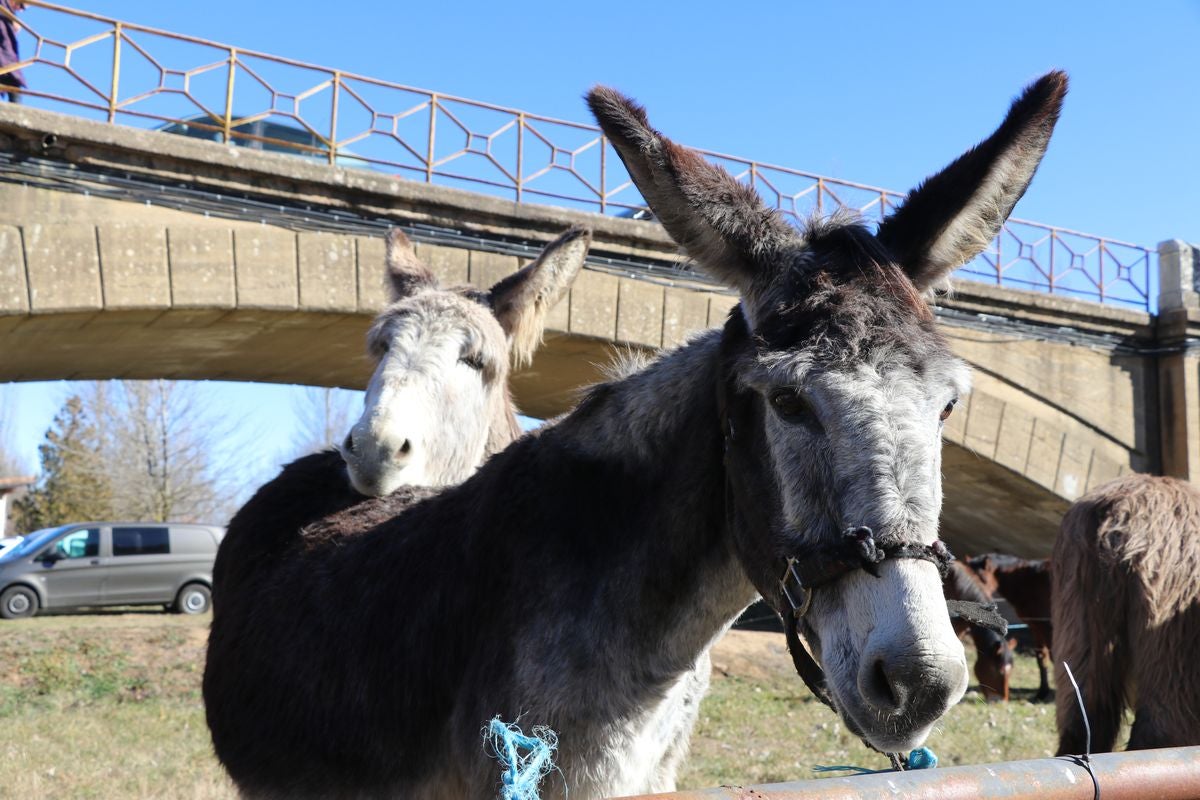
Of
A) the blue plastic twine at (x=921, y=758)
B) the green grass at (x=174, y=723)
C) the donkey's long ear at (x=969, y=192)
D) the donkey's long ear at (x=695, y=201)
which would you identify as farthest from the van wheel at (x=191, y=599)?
the blue plastic twine at (x=921, y=758)

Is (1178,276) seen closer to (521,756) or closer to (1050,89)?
(1050,89)

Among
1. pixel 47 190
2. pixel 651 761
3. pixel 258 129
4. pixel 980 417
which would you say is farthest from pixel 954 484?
pixel 651 761

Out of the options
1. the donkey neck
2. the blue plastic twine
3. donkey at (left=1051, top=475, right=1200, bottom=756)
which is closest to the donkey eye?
the donkey neck

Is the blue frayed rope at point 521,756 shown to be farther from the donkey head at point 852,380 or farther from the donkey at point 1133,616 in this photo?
the donkey at point 1133,616

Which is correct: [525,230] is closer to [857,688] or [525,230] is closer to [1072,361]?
[1072,361]

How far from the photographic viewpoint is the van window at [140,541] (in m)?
21.1

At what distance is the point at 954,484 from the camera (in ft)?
58.9

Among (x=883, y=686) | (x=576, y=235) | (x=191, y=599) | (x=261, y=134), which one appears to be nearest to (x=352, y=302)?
(x=261, y=134)

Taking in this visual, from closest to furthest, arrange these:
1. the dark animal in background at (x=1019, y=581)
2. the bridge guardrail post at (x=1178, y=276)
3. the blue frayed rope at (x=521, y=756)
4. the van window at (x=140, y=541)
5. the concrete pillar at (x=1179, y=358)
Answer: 1. the blue frayed rope at (x=521, y=756)
2. the dark animal in background at (x=1019, y=581)
3. the concrete pillar at (x=1179, y=358)
4. the bridge guardrail post at (x=1178, y=276)
5. the van window at (x=140, y=541)

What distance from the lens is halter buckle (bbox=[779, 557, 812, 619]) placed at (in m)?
2.00

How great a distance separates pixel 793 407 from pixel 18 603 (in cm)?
2138

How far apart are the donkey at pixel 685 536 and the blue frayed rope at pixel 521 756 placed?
0.18 ft

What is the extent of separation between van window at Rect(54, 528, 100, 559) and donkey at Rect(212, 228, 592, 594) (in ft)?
58.7

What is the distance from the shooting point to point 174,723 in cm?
927
